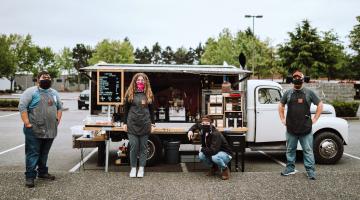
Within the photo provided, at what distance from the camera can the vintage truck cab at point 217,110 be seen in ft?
32.9

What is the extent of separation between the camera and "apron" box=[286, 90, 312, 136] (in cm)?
805

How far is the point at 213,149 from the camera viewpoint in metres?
8.27

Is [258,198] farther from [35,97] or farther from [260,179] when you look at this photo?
[35,97]

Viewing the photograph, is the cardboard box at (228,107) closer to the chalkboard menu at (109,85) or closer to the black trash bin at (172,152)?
the black trash bin at (172,152)

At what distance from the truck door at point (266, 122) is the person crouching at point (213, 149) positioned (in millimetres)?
2404

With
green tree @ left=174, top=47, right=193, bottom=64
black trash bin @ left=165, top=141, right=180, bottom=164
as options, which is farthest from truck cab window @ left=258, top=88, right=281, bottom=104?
green tree @ left=174, top=47, right=193, bottom=64

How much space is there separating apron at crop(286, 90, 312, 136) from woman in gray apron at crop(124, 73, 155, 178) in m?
2.58

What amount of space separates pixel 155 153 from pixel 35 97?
337cm

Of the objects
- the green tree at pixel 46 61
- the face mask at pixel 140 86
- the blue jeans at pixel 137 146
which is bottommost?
the blue jeans at pixel 137 146

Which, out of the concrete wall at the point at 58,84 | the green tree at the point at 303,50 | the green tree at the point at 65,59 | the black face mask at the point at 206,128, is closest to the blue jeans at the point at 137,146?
the black face mask at the point at 206,128

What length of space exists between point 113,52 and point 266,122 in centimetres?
6491

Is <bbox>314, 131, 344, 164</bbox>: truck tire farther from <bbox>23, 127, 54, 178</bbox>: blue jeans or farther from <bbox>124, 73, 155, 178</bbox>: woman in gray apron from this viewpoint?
<bbox>23, 127, 54, 178</bbox>: blue jeans

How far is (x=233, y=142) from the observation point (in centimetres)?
915

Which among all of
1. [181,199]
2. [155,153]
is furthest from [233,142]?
[181,199]
